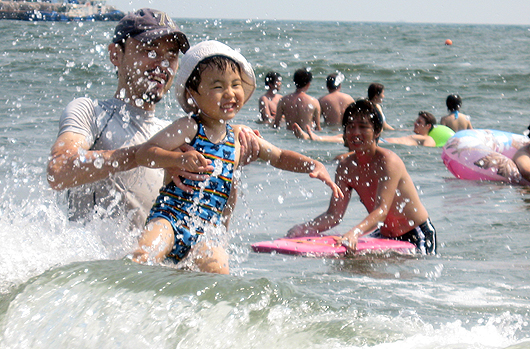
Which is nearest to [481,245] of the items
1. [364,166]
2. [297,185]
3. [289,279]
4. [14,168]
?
[364,166]

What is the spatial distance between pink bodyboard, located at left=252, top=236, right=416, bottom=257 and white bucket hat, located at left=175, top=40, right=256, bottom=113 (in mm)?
2171

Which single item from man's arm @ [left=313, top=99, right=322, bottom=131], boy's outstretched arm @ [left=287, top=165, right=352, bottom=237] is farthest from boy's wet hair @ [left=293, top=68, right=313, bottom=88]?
boy's outstretched arm @ [left=287, top=165, right=352, bottom=237]

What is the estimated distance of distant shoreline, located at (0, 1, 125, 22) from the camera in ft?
204

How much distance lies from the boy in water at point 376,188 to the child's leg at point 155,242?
8.24 ft

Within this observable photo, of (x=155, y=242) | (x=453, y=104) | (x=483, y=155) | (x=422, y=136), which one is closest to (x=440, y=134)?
(x=422, y=136)

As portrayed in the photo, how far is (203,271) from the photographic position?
3.05m

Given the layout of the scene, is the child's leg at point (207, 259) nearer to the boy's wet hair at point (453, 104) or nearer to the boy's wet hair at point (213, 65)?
the boy's wet hair at point (213, 65)

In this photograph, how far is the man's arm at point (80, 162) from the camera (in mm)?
2967

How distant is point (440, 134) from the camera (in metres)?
11.6

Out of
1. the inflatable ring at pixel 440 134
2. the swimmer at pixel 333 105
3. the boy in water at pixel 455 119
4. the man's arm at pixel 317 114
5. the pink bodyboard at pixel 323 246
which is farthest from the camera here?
the swimmer at pixel 333 105

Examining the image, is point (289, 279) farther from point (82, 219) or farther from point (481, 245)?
point (481, 245)

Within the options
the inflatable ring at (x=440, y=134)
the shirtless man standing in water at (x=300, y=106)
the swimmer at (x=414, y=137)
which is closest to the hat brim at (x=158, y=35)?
the swimmer at (x=414, y=137)

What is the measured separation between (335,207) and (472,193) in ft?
10.8

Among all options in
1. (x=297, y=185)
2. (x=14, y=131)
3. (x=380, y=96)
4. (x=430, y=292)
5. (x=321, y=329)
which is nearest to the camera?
(x=321, y=329)
